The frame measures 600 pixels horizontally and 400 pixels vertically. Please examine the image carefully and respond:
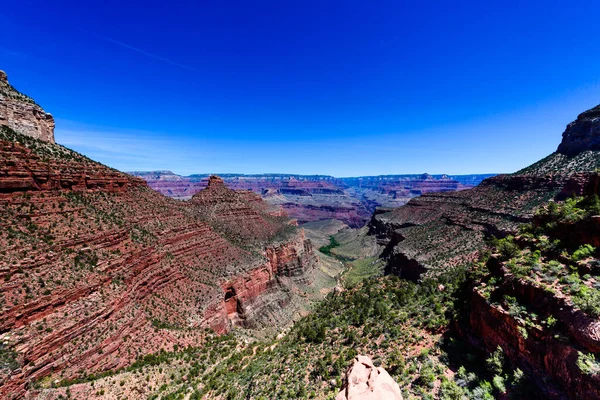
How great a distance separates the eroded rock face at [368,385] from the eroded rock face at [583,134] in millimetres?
90110

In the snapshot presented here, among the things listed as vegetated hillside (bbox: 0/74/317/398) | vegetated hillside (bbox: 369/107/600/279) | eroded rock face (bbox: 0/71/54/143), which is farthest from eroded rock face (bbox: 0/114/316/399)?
vegetated hillside (bbox: 369/107/600/279)

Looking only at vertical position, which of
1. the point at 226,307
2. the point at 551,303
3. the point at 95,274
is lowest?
the point at 226,307

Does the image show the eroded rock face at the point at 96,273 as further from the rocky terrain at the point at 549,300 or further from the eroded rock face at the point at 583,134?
the eroded rock face at the point at 583,134

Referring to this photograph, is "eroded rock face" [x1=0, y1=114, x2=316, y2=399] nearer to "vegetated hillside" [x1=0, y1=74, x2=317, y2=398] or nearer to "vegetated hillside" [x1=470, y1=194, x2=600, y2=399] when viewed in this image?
"vegetated hillside" [x1=0, y1=74, x2=317, y2=398]

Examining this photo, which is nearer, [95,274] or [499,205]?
[95,274]

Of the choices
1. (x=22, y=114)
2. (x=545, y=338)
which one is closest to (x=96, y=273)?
(x=22, y=114)

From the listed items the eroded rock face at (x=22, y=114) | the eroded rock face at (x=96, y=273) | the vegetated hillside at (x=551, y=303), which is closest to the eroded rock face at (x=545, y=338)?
the vegetated hillside at (x=551, y=303)

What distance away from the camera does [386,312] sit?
24344 mm

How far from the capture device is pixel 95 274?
27969mm

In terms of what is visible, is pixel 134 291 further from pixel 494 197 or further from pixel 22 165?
pixel 494 197

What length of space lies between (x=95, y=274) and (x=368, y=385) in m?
29.3

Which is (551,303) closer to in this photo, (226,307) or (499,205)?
(226,307)

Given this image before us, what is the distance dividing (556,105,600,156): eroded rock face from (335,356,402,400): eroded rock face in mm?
90110

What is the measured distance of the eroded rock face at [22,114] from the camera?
1367 inches
